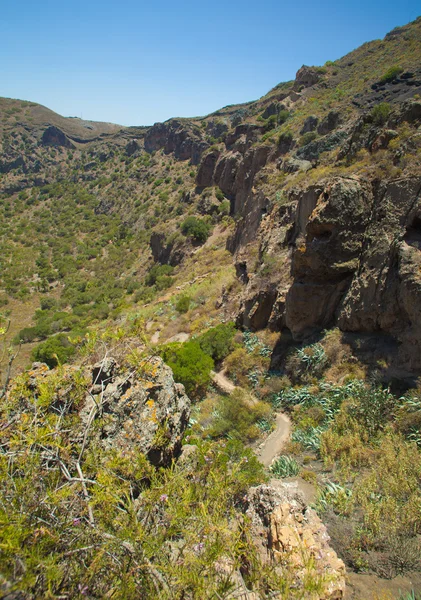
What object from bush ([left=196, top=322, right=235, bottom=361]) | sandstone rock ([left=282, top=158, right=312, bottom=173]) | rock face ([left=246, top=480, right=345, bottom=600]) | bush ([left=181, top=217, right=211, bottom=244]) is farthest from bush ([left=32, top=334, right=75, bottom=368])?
sandstone rock ([left=282, top=158, right=312, bottom=173])

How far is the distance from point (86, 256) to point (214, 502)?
50412 millimetres

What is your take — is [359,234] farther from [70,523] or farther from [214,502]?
[70,523]

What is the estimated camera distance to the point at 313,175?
46.7 ft

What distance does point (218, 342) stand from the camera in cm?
1410

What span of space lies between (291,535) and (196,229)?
106ft

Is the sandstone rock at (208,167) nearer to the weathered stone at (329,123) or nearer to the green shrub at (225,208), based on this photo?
the green shrub at (225,208)

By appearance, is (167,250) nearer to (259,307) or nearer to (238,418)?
(259,307)

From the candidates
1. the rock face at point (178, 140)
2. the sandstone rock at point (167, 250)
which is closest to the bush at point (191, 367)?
the sandstone rock at point (167, 250)

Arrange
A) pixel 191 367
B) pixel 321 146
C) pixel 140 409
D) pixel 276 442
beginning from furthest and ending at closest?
pixel 321 146
pixel 191 367
pixel 276 442
pixel 140 409

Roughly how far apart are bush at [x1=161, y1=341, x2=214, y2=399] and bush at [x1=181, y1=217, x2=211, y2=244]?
22.1 meters

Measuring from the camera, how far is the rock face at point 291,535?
298cm

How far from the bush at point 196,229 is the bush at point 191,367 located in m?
22.1

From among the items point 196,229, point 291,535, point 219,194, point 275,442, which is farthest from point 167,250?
point 291,535

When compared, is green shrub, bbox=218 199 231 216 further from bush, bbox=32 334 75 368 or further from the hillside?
bush, bbox=32 334 75 368
